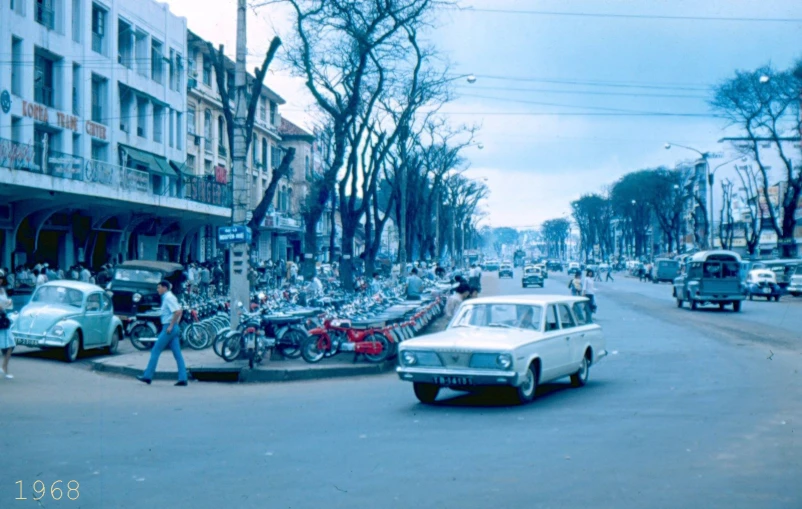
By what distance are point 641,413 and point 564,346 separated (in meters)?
2.26

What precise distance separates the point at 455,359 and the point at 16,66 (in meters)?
28.1

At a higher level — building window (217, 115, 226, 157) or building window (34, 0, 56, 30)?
building window (34, 0, 56, 30)

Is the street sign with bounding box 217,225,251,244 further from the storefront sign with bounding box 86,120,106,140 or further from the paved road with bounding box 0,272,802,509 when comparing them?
the storefront sign with bounding box 86,120,106,140

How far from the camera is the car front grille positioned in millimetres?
11867

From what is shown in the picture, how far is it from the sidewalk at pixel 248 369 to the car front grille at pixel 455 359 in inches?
201

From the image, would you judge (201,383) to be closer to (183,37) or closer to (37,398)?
(37,398)

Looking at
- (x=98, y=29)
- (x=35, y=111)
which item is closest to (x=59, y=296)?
(x=35, y=111)

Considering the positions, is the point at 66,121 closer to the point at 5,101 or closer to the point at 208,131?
the point at 5,101

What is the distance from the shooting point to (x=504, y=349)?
1164 cm

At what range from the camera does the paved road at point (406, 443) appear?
285 inches

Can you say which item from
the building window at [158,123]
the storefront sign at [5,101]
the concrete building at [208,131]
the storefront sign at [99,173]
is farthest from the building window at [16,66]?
the concrete building at [208,131]

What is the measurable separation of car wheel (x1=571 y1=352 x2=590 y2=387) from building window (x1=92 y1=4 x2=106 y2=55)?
104ft

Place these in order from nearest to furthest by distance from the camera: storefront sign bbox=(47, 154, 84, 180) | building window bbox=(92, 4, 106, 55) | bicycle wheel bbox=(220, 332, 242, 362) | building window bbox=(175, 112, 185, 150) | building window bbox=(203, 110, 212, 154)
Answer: bicycle wheel bbox=(220, 332, 242, 362), storefront sign bbox=(47, 154, 84, 180), building window bbox=(92, 4, 106, 55), building window bbox=(175, 112, 185, 150), building window bbox=(203, 110, 212, 154)

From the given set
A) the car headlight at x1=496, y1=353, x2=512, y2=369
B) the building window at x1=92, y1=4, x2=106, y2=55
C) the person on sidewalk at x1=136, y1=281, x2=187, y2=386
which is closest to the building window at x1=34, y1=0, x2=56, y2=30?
the building window at x1=92, y1=4, x2=106, y2=55
